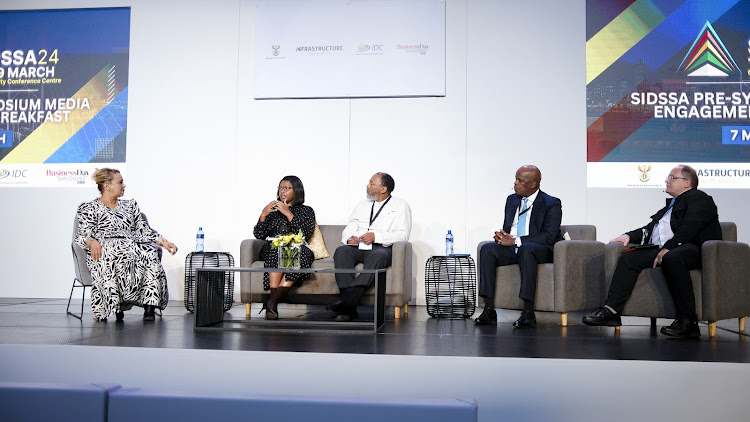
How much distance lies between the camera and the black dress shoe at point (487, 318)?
4691 millimetres

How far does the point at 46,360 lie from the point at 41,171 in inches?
173

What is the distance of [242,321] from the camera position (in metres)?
4.56

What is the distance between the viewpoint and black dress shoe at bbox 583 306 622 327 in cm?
417

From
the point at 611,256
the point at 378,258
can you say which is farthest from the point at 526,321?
the point at 378,258

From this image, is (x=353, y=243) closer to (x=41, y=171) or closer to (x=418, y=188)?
(x=418, y=188)

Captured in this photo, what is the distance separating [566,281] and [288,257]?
176 centimetres

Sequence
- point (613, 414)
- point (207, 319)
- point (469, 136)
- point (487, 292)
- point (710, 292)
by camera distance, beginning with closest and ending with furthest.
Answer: point (613, 414)
point (710, 292)
point (207, 319)
point (487, 292)
point (469, 136)

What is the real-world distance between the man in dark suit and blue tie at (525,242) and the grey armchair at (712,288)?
613mm

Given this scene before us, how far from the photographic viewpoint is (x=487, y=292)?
186 inches

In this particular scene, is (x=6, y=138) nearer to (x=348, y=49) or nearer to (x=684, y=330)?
(x=348, y=49)

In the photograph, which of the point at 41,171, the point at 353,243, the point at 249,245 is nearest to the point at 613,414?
the point at 353,243

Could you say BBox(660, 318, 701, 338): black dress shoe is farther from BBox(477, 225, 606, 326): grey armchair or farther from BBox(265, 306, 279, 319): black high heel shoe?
BBox(265, 306, 279, 319): black high heel shoe

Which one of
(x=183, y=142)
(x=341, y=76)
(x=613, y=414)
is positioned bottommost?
(x=613, y=414)

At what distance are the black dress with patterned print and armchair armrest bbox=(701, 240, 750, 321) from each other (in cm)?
348
